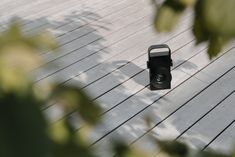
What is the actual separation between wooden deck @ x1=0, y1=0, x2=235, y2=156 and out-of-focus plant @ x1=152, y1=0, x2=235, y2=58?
6.73ft

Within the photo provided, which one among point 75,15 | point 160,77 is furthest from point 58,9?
point 160,77

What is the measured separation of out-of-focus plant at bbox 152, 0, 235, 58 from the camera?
278mm

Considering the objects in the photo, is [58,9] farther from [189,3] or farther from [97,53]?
[189,3]

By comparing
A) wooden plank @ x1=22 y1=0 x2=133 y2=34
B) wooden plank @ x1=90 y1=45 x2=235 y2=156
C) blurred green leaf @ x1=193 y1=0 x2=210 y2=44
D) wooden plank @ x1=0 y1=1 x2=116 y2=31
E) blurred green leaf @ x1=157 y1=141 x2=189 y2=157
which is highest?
blurred green leaf @ x1=193 y1=0 x2=210 y2=44

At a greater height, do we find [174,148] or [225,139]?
[174,148]

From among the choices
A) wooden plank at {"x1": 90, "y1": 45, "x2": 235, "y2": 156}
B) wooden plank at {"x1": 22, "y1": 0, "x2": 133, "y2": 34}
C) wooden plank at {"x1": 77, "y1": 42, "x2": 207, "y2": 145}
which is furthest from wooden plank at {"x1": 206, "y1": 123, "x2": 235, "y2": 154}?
wooden plank at {"x1": 22, "y1": 0, "x2": 133, "y2": 34}

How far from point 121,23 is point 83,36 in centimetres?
44

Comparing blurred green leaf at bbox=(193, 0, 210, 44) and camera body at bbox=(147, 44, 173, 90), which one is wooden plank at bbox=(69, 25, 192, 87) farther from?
blurred green leaf at bbox=(193, 0, 210, 44)

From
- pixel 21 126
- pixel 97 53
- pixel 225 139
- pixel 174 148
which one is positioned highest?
pixel 21 126

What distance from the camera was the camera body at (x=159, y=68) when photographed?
3227 mm

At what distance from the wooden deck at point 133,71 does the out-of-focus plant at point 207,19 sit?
2.05 meters

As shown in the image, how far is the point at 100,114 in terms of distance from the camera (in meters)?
0.27

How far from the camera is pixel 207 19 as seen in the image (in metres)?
0.28

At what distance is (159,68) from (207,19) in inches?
117
